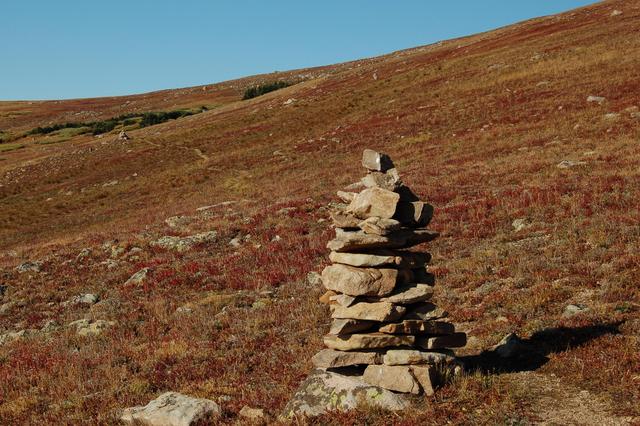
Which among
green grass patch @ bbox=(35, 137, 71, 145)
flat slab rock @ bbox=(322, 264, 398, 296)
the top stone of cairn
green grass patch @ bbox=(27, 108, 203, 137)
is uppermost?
green grass patch @ bbox=(27, 108, 203, 137)

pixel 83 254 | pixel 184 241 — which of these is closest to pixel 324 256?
pixel 184 241

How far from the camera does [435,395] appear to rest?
7949 mm

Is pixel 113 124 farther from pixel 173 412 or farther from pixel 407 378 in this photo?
pixel 407 378

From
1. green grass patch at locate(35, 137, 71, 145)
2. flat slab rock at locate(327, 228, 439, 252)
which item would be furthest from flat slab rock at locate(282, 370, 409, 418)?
green grass patch at locate(35, 137, 71, 145)

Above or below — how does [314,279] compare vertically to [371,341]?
below

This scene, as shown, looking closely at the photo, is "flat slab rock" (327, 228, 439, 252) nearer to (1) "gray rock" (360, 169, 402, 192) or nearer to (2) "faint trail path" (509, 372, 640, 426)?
(1) "gray rock" (360, 169, 402, 192)

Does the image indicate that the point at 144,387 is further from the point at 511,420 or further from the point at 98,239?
the point at 98,239

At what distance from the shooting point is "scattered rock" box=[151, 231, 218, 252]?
76.0 feet

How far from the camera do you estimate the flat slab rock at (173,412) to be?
823 centimetres

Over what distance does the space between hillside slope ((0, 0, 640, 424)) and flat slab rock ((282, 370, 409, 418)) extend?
0.91 feet

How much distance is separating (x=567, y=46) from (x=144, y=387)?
5975cm

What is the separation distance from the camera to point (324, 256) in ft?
61.9

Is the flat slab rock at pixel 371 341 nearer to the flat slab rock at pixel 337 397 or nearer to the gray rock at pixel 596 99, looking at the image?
the flat slab rock at pixel 337 397

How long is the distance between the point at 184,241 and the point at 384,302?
54.9ft
